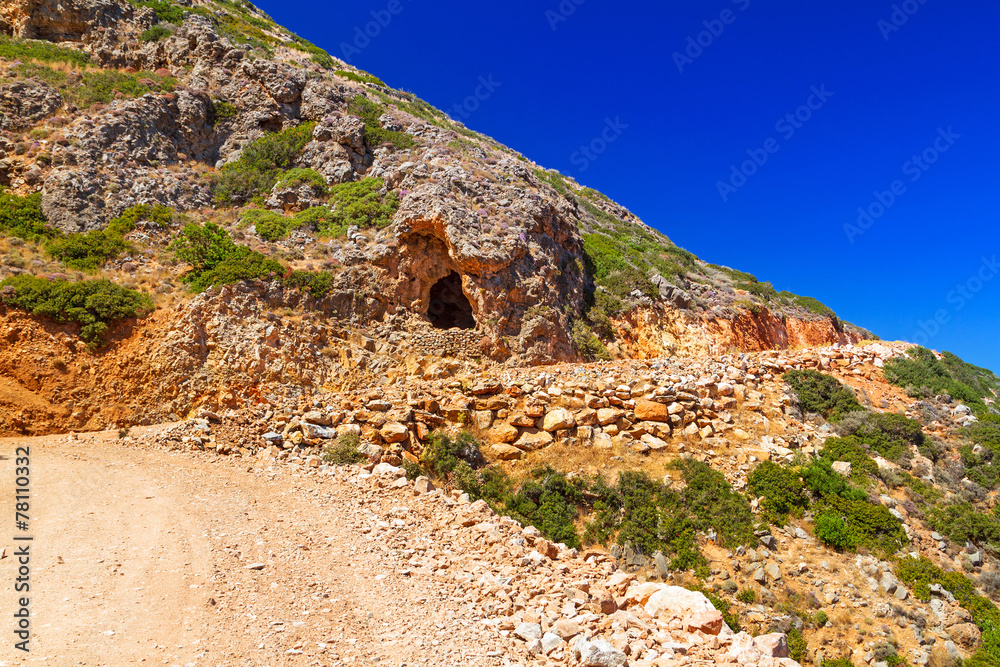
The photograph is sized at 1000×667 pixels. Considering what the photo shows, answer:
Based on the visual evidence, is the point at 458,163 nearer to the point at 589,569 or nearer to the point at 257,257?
the point at 257,257

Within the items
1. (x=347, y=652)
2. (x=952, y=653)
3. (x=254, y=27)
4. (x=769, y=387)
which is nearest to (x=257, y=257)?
(x=347, y=652)

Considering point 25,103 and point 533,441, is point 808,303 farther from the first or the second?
point 25,103

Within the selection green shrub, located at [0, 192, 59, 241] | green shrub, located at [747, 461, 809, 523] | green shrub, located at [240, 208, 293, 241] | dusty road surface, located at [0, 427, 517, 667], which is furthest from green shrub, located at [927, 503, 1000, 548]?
green shrub, located at [0, 192, 59, 241]

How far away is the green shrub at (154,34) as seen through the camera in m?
23.6

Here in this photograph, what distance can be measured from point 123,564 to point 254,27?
34698 millimetres

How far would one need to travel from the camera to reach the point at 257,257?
14.8 m

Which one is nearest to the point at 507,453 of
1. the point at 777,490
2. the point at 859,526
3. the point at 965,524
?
the point at 777,490

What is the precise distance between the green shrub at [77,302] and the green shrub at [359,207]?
7180 mm

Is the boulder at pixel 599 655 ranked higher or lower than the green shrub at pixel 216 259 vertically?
lower

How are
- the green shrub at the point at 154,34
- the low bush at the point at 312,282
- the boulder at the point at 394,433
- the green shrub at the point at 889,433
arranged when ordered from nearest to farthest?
the boulder at the point at 394,433, the green shrub at the point at 889,433, the low bush at the point at 312,282, the green shrub at the point at 154,34

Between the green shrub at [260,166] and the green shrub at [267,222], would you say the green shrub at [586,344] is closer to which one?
the green shrub at [267,222]

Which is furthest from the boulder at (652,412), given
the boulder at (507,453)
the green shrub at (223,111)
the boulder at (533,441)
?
the green shrub at (223,111)

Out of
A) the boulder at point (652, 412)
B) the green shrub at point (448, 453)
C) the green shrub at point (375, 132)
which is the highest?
the green shrub at point (375, 132)

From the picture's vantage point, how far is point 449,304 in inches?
785
